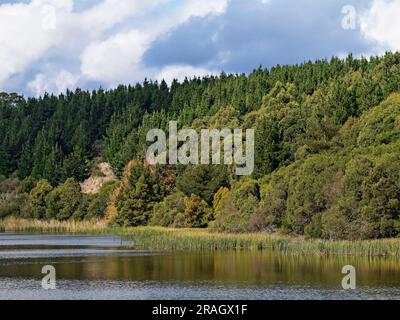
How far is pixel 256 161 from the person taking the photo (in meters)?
99.2

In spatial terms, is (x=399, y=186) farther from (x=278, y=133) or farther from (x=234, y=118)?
→ (x=234, y=118)

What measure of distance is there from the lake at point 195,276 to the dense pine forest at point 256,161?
10542mm

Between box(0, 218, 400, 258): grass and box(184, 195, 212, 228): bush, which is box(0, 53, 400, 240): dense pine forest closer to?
box(184, 195, 212, 228): bush

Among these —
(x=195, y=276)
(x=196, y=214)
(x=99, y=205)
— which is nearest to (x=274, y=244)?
(x=195, y=276)

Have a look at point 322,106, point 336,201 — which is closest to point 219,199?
point 322,106

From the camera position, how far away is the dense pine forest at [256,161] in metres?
70.1

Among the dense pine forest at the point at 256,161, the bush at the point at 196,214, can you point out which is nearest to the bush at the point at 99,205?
the dense pine forest at the point at 256,161

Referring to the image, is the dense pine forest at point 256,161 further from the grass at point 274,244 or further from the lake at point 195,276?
the lake at point 195,276

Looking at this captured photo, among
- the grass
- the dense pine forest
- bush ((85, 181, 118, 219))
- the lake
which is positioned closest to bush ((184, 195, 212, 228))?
the dense pine forest

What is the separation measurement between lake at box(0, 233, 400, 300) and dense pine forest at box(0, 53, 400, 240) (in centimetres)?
1054

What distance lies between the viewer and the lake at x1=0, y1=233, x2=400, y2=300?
42969 mm

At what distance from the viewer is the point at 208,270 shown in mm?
52688
